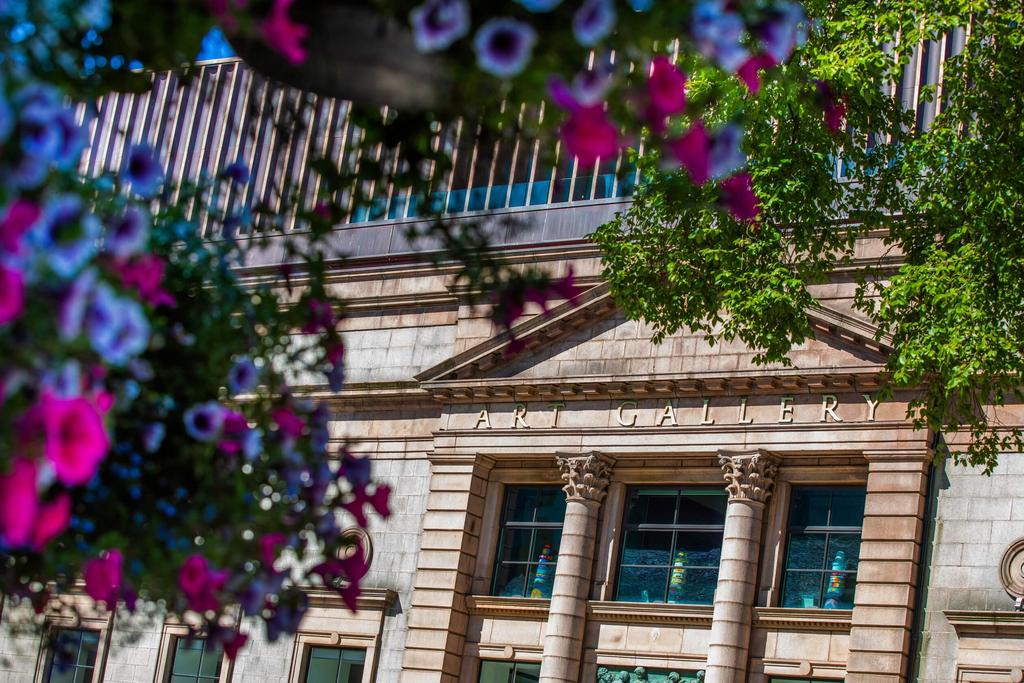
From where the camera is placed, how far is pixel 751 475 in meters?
26.9

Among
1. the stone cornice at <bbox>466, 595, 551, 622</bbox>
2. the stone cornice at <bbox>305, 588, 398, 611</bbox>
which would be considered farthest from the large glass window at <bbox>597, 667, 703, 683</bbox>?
the stone cornice at <bbox>305, 588, 398, 611</bbox>

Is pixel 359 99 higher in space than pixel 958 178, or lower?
lower

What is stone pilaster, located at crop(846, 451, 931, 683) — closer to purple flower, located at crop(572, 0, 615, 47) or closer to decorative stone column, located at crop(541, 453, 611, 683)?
decorative stone column, located at crop(541, 453, 611, 683)

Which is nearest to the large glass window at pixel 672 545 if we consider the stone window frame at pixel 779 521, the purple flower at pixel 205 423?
the stone window frame at pixel 779 521

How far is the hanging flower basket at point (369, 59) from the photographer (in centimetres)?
496

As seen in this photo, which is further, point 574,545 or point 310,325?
point 574,545

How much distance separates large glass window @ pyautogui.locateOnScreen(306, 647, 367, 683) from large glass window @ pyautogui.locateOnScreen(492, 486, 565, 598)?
3.28 meters

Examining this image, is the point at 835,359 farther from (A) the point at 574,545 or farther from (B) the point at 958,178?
(B) the point at 958,178

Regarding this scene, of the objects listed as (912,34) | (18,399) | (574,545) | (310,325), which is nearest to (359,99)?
(310,325)

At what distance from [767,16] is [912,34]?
13530mm

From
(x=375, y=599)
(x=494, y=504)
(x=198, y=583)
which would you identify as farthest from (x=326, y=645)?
(x=198, y=583)

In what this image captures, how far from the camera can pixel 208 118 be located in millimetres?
45750

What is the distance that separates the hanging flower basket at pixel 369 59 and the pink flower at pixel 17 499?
6.46 ft

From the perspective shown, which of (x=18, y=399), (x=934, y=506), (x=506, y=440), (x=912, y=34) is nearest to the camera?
(x=18, y=399)
